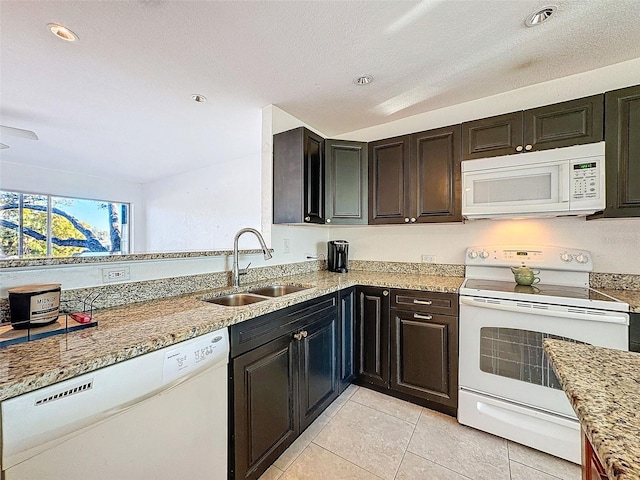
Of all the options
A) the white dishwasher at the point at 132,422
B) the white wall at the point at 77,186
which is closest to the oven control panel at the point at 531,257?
the white dishwasher at the point at 132,422

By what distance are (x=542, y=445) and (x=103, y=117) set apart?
168 inches

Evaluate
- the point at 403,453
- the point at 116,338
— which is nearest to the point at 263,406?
the point at 116,338

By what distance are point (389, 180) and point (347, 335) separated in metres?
1.38

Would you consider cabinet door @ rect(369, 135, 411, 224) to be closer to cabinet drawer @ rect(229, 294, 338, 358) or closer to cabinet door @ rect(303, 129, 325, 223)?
cabinet door @ rect(303, 129, 325, 223)

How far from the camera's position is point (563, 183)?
1.70 metres

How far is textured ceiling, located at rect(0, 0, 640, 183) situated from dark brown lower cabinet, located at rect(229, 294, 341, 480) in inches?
60.9

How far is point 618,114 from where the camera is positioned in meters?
1.61

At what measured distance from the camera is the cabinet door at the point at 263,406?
1256 millimetres

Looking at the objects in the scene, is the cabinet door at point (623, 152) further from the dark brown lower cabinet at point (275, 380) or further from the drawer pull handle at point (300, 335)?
the drawer pull handle at point (300, 335)

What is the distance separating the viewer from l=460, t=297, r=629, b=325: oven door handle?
1.41 m

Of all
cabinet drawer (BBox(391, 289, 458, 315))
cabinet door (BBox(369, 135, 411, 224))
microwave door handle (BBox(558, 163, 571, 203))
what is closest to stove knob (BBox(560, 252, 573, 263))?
microwave door handle (BBox(558, 163, 571, 203))

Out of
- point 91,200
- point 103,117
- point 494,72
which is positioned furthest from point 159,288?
point 91,200

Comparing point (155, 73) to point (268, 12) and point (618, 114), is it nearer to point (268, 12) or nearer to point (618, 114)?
point (268, 12)

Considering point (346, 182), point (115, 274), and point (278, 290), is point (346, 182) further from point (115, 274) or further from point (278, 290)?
point (115, 274)
